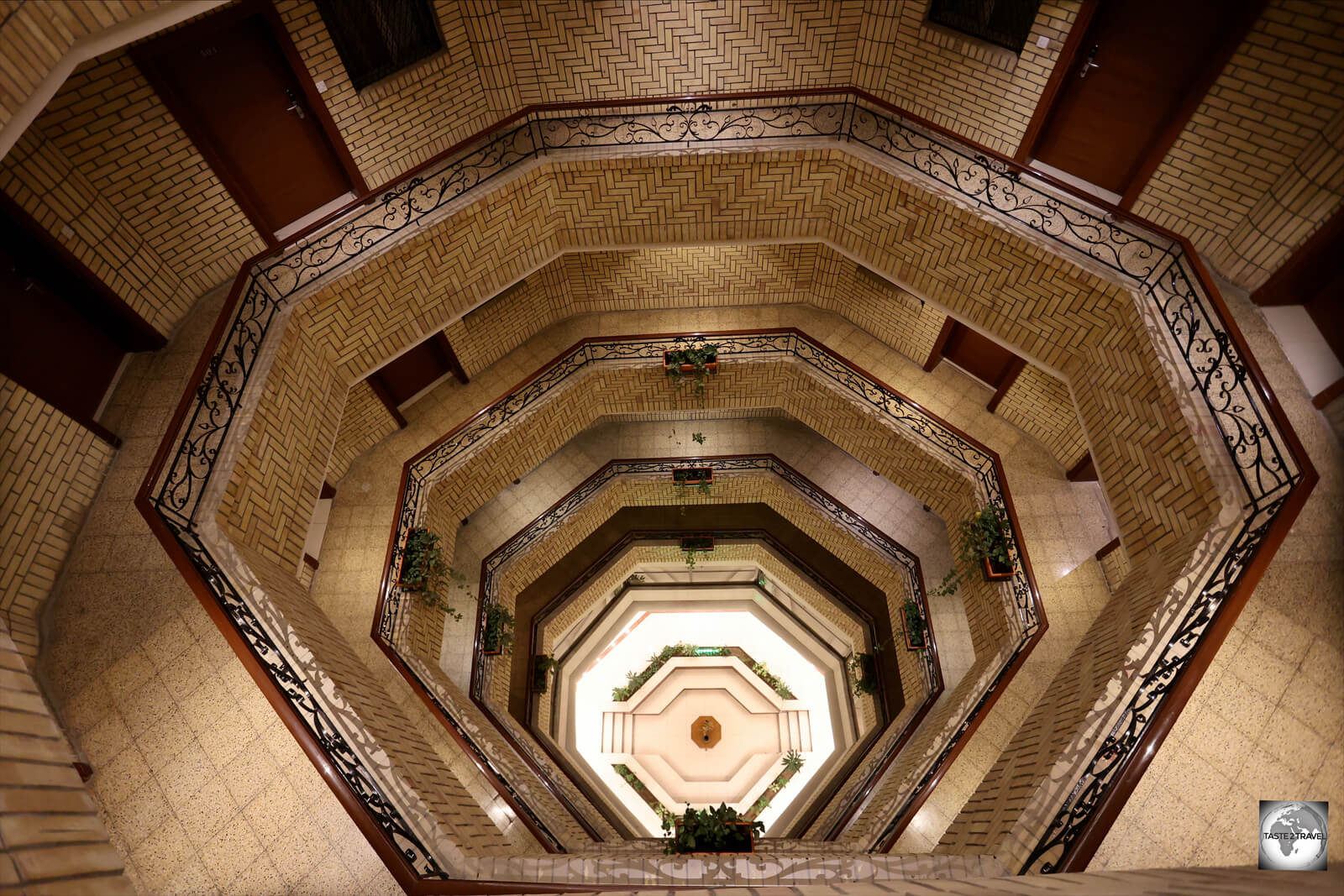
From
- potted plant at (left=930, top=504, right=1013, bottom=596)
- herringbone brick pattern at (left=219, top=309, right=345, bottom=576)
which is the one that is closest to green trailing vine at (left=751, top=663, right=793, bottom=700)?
potted plant at (left=930, top=504, right=1013, bottom=596)

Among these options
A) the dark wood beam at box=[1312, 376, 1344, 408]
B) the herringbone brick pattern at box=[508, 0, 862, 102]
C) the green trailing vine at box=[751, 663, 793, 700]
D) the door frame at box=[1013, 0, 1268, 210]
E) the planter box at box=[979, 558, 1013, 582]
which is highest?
the herringbone brick pattern at box=[508, 0, 862, 102]

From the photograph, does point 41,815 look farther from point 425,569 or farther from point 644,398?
point 644,398

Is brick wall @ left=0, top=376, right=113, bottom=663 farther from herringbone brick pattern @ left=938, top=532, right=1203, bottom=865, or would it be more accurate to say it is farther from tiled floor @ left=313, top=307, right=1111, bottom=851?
herringbone brick pattern @ left=938, top=532, right=1203, bottom=865

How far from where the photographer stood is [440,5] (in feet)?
18.5

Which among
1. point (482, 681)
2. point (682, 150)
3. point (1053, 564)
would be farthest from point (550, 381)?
point (1053, 564)

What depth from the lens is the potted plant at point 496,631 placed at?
27.6ft

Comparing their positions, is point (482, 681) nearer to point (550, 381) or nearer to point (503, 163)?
point (550, 381)

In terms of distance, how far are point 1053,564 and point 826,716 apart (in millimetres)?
7613

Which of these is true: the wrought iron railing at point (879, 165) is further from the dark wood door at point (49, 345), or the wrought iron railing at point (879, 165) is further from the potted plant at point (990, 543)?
the potted plant at point (990, 543)

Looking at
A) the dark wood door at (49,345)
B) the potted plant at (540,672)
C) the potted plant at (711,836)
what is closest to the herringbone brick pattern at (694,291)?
the dark wood door at (49,345)

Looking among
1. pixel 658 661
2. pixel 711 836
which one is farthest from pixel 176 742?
pixel 658 661

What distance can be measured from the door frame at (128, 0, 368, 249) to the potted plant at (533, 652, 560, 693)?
723 centimetres

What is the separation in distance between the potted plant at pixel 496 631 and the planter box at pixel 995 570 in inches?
248

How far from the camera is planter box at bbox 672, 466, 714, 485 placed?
10.0 metres
